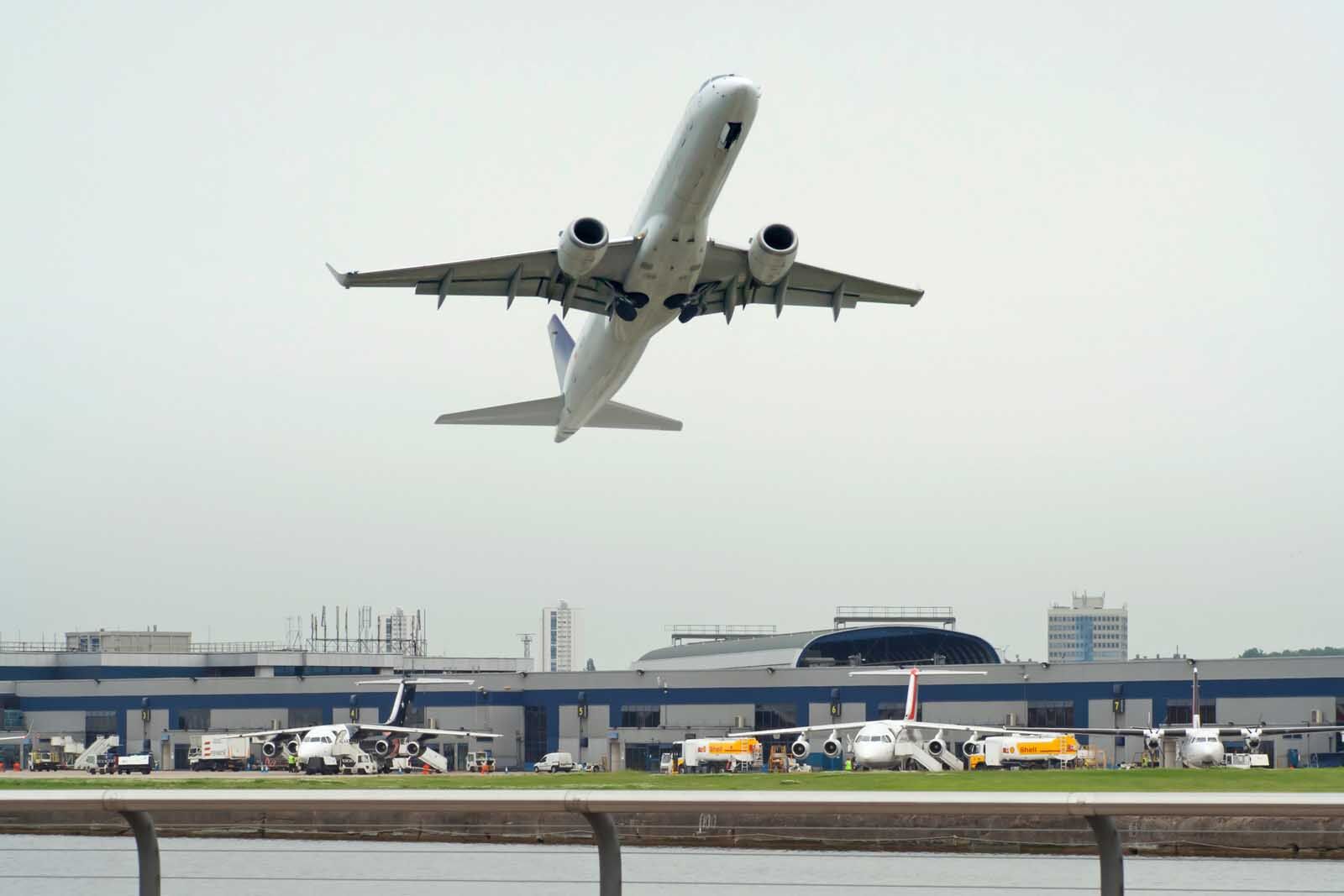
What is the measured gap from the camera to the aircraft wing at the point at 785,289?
4147 centimetres

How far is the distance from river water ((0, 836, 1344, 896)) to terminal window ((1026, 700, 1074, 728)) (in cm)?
7693

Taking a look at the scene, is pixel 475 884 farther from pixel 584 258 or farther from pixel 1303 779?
pixel 1303 779

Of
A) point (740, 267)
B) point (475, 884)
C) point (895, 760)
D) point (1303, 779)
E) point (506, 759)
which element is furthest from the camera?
point (506, 759)

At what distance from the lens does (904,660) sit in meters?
98.6

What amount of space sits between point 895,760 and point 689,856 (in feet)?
205

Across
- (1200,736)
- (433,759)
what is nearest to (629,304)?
(1200,736)

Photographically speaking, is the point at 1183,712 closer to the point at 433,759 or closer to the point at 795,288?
the point at 433,759

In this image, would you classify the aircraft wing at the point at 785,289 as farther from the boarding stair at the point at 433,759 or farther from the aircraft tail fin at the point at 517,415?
the boarding stair at the point at 433,759

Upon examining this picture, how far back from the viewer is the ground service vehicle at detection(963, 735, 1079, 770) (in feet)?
219

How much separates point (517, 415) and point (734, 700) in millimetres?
35759

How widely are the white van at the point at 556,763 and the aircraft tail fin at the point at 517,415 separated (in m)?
31.1

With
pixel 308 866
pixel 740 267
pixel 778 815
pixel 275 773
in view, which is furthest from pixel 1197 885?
pixel 275 773

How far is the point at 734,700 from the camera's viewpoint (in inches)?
3504

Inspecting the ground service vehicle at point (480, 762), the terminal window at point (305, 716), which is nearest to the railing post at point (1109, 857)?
the ground service vehicle at point (480, 762)
